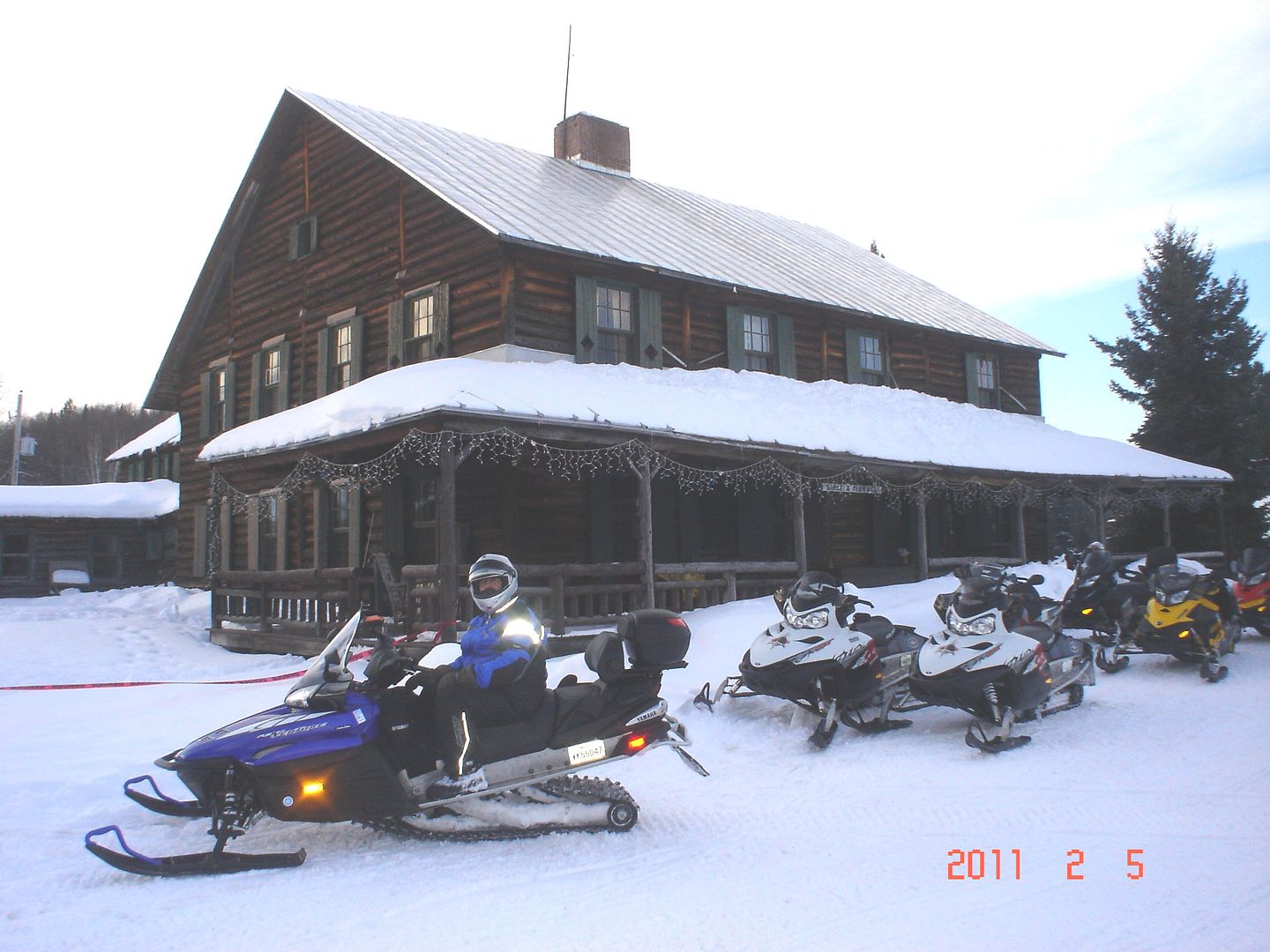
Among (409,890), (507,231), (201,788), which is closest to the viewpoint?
(409,890)

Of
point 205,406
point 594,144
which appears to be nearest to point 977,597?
point 594,144

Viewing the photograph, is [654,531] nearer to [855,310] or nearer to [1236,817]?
[855,310]

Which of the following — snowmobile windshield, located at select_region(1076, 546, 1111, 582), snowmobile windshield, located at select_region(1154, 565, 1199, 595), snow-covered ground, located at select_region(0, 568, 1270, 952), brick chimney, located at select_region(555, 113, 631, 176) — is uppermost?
brick chimney, located at select_region(555, 113, 631, 176)

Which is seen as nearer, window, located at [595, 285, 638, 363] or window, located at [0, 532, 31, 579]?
window, located at [595, 285, 638, 363]

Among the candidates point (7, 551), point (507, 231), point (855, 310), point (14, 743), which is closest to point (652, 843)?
point (14, 743)

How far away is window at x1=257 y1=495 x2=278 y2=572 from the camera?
1980cm

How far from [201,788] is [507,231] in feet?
34.1

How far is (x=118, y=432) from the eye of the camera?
69750mm

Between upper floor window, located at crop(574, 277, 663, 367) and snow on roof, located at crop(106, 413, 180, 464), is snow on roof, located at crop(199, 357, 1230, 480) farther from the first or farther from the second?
snow on roof, located at crop(106, 413, 180, 464)

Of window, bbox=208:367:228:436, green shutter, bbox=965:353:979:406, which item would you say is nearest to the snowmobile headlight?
green shutter, bbox=965:353:979:406

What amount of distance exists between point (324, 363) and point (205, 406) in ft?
17.7

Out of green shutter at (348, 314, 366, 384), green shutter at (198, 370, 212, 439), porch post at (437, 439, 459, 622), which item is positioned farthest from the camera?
green shutter at (198, 370, 212, 439)

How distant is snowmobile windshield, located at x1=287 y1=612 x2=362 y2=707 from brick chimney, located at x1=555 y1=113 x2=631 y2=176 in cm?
1787

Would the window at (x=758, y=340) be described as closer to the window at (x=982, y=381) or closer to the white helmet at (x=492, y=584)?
the window at (x=982, y=381)
